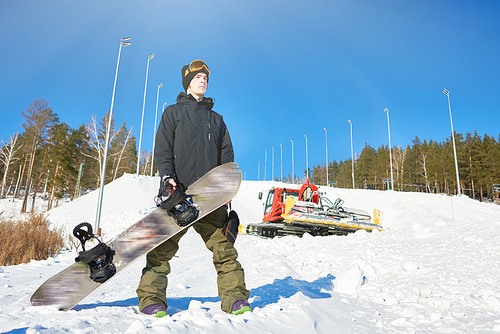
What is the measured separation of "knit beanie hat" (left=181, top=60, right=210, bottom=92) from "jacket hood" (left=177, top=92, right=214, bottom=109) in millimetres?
147

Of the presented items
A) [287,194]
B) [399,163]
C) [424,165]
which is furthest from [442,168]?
[287,194]

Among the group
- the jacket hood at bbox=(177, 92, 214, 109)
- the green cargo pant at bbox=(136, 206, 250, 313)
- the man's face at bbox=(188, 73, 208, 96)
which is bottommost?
the green cargo pant at bbox=(136, 206, 250, 313)

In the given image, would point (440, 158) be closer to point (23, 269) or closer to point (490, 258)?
point (490, 258)

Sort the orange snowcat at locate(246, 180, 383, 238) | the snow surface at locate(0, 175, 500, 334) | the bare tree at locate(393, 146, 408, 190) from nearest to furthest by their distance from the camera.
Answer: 1. the snow surface at locate(0, 175, 500, 334)
2. the orange snowcat at locate(246, 180, 383, 238)
3. the bare tree at locate(393, 146, 408, 190)

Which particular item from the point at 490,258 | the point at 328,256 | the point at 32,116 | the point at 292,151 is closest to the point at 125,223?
the point at 328,256

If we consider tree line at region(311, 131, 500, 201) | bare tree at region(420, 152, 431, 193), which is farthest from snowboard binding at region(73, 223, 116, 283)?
bare tree at region(420, 152, 431, 193)

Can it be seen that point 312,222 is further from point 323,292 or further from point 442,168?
point 442,168

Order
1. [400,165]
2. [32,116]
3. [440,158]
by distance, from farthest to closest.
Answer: [400,165]
[440,158]
[32,116]

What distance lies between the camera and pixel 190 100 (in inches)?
107

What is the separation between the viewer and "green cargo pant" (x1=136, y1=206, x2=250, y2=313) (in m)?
2.19

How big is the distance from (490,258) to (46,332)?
6.02 m

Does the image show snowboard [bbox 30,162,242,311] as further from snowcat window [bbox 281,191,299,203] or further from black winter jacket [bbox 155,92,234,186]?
snowcat window [bbox 281,191,299,203]

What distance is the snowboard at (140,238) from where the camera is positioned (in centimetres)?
215

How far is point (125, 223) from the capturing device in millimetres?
12766
